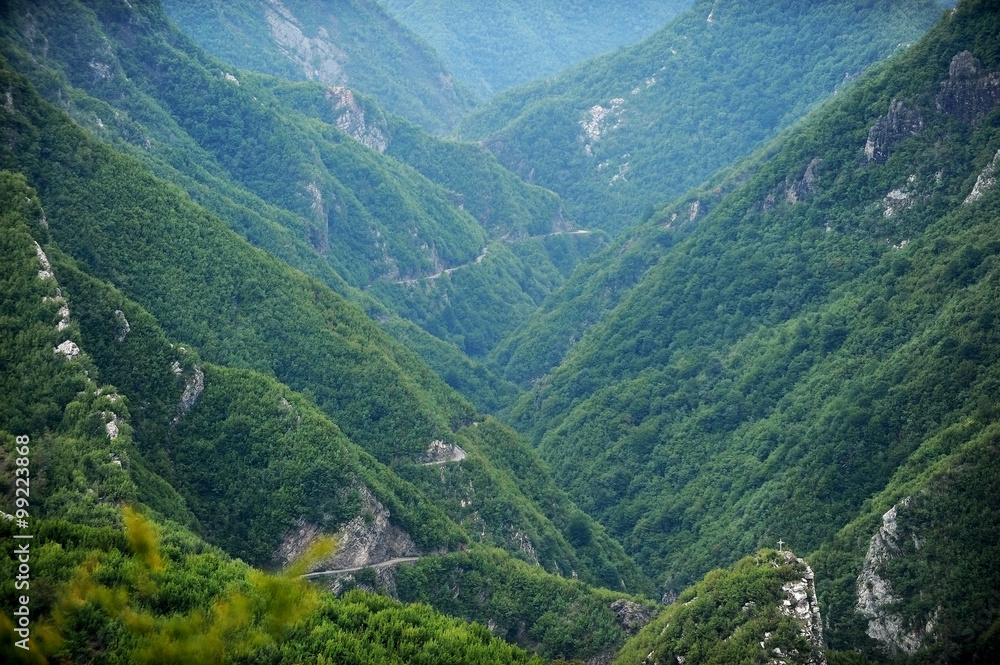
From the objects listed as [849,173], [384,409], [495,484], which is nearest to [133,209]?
[384,409]

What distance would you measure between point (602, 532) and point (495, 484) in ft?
91.1

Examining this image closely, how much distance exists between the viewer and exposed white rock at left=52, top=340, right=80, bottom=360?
9594 centimetres

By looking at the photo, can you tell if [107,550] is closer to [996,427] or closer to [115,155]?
[996,427]

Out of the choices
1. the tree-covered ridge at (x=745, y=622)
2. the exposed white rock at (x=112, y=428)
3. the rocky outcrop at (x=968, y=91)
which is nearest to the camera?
the tree-covered ridge at (x=745, y=622)

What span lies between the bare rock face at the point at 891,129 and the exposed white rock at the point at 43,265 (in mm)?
143486

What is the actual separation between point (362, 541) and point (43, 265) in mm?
A: 47107

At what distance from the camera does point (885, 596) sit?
327 feet

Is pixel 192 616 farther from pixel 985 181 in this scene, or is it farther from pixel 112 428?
pixel 985 181

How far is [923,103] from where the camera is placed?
16975 cm

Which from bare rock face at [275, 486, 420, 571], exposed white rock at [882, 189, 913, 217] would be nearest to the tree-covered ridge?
bare rock face at [275, 486, 420, 571]

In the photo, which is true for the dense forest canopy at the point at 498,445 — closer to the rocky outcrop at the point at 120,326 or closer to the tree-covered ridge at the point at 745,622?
the tree-covered ridge at the point at 745,622

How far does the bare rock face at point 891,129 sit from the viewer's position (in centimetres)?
17162

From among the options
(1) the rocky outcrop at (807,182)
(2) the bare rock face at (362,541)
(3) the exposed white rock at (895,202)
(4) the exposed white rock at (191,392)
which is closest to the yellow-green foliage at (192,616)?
(2) the bare rock face at (362,541)

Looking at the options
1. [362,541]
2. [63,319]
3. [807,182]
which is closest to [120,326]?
[63,319]
